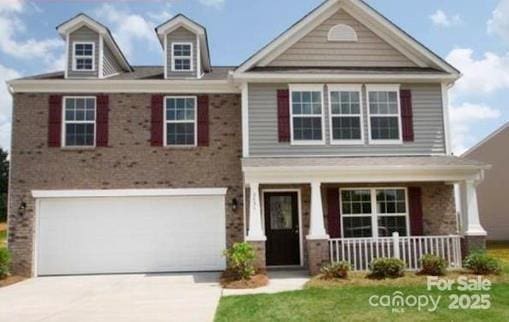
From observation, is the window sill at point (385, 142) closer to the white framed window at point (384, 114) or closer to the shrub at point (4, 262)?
the white framed window at point (384, 114)

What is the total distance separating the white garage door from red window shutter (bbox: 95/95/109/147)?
71.0 inches

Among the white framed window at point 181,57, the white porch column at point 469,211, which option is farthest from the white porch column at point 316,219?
the white framed window at point 181,57

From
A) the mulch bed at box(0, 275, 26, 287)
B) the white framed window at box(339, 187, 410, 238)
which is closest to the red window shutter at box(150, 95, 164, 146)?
the mulch bed at box(0, 275, 26, 287)

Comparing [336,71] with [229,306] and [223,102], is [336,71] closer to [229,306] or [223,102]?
[223,102]

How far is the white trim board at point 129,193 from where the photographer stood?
14344 millimetres

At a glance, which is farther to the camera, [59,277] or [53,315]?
[59,277]

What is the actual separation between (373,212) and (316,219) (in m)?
2.57

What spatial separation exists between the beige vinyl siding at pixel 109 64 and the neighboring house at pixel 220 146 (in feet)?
1.50

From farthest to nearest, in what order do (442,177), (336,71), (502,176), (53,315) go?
(502,176) → (336,71) → (442,177) → (53,315)

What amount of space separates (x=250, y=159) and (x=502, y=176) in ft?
53.1

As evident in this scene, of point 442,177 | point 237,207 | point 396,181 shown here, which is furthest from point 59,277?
point 442,177

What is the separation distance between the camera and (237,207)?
14633 millimetres

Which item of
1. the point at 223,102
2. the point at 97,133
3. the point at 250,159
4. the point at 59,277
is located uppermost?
the point at 223,102

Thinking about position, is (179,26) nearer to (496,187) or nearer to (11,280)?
(11,280)
